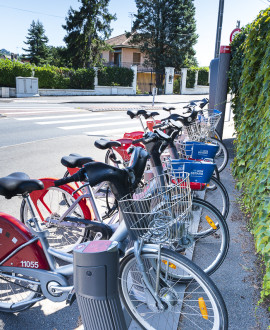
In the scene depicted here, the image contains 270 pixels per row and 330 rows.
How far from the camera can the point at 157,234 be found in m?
2.10

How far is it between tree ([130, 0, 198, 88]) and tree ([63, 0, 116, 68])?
6888 millimetres

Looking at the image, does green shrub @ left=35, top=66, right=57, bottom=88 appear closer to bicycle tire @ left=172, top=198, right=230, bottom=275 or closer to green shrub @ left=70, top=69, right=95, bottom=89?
green shrub @ left=70, top=69, right=95, bottom=89

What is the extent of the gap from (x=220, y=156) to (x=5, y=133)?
6.92m

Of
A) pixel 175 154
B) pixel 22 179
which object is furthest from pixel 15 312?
pixel 175 154

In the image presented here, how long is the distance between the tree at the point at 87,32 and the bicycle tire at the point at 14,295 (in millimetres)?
36178

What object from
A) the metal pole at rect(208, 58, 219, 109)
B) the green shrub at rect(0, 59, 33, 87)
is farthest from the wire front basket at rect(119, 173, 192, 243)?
the green shrub at rect(0, 59, 33, 87)

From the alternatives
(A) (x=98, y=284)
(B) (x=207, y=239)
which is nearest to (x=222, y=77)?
(B) (x=207, y=239)

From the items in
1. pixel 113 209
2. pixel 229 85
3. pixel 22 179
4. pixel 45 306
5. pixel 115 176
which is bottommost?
pixel 45 306

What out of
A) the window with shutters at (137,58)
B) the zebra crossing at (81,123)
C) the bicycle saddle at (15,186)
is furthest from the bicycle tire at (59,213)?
the window with shutters at (137,58)

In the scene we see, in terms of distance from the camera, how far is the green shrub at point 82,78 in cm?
3153

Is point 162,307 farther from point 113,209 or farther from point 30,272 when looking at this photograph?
point 113,209

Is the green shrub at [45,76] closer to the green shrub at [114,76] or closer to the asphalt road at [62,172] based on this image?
the green shrub at [114,76]

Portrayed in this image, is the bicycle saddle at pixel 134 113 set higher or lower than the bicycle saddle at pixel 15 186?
higher

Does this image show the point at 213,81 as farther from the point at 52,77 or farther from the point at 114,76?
the point at 114,76
